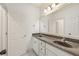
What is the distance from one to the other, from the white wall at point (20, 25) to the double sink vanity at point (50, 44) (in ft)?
0.57

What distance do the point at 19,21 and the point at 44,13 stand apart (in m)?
0.50

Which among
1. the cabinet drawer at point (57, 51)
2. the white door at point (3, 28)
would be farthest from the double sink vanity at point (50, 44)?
the white door at point (3, 28)

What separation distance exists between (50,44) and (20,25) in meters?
0.65

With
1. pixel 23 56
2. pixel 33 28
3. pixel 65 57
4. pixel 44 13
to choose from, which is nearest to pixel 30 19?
pixel 33 28

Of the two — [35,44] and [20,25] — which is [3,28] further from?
[35,44]

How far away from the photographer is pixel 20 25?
185 centimetres

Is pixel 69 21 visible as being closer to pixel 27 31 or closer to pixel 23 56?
pixel 27 31

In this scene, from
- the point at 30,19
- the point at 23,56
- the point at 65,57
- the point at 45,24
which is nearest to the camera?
the point at 65,57

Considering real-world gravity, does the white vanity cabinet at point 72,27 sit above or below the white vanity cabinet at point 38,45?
above

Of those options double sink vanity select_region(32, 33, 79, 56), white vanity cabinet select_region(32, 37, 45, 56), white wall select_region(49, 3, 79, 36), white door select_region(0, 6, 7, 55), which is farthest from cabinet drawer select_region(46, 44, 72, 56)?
white door select_region(0, 6, 7, 55)

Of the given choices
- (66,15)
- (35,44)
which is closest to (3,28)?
(35,44)

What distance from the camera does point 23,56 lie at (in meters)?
1.75

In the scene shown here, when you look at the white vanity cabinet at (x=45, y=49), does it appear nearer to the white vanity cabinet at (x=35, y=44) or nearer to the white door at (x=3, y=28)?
the white vanity cabinet at (x=35, y=44)

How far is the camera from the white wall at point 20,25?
179 cm
